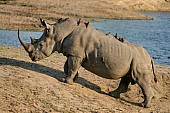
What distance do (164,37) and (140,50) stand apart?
76.7 ft

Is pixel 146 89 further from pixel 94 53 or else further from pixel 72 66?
pixel 72 66

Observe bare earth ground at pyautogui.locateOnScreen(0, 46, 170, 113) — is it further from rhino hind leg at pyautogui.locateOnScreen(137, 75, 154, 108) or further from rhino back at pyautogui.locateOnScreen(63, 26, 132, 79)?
Answer: rhino back at pyautogui.locateOnScreen(63, 26, 132, 79)

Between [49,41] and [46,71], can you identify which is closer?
[49,41]

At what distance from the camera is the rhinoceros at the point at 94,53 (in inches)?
406

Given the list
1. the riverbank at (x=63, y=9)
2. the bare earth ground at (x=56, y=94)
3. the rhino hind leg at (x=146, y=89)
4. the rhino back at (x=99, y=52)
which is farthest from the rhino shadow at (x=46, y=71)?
the riverbank at (x=63, y=9)

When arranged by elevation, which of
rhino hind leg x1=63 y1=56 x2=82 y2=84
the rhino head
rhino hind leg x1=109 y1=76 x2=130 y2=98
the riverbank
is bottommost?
the riverbank

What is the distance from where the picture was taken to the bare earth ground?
8617 millimetres

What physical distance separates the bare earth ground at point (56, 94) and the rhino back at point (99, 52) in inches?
25.2

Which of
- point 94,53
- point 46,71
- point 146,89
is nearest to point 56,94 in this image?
point 94,53

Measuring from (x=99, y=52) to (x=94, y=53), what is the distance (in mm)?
127

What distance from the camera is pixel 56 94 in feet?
30.3

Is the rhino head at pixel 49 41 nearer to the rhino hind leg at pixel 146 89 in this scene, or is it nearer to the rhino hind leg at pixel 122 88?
the rhino hind leg at pixel 122 88

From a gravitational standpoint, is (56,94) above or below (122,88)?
above

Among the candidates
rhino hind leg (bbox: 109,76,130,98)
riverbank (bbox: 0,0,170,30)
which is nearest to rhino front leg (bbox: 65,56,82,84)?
rhino hind leg (bbox: 109,76,130,98)
